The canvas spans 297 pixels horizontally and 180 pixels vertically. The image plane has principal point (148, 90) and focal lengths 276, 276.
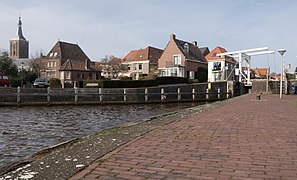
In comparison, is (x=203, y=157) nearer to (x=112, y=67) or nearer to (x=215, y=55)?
(x=215, y=55)

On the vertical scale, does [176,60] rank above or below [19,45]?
below

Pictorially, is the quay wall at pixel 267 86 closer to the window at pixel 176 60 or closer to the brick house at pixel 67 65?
the window at pixel 176 60

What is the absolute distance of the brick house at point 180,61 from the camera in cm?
5016

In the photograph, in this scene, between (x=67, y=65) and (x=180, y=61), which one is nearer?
(x=180, y=61)

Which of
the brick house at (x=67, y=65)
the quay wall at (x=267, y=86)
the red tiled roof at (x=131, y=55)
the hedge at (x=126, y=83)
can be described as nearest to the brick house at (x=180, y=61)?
the hedge at (x=126, y=83)

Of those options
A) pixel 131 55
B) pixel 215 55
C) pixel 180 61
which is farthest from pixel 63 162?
pixel 131 55

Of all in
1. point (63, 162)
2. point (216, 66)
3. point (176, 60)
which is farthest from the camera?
point (176, 60)

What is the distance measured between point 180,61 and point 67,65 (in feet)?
77.2

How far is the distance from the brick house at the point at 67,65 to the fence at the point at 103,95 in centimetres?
2828

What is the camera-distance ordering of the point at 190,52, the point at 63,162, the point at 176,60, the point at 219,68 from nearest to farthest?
1. the point at 63,162
2. the point at 219,68
3. the point at 176,60
4. the point at 190,52

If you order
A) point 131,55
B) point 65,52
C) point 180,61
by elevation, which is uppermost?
point 65,52

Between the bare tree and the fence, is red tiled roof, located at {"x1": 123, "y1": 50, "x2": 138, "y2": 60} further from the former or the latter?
the fence

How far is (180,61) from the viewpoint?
5106 cm

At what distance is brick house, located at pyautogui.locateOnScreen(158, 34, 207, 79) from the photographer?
5016cm
